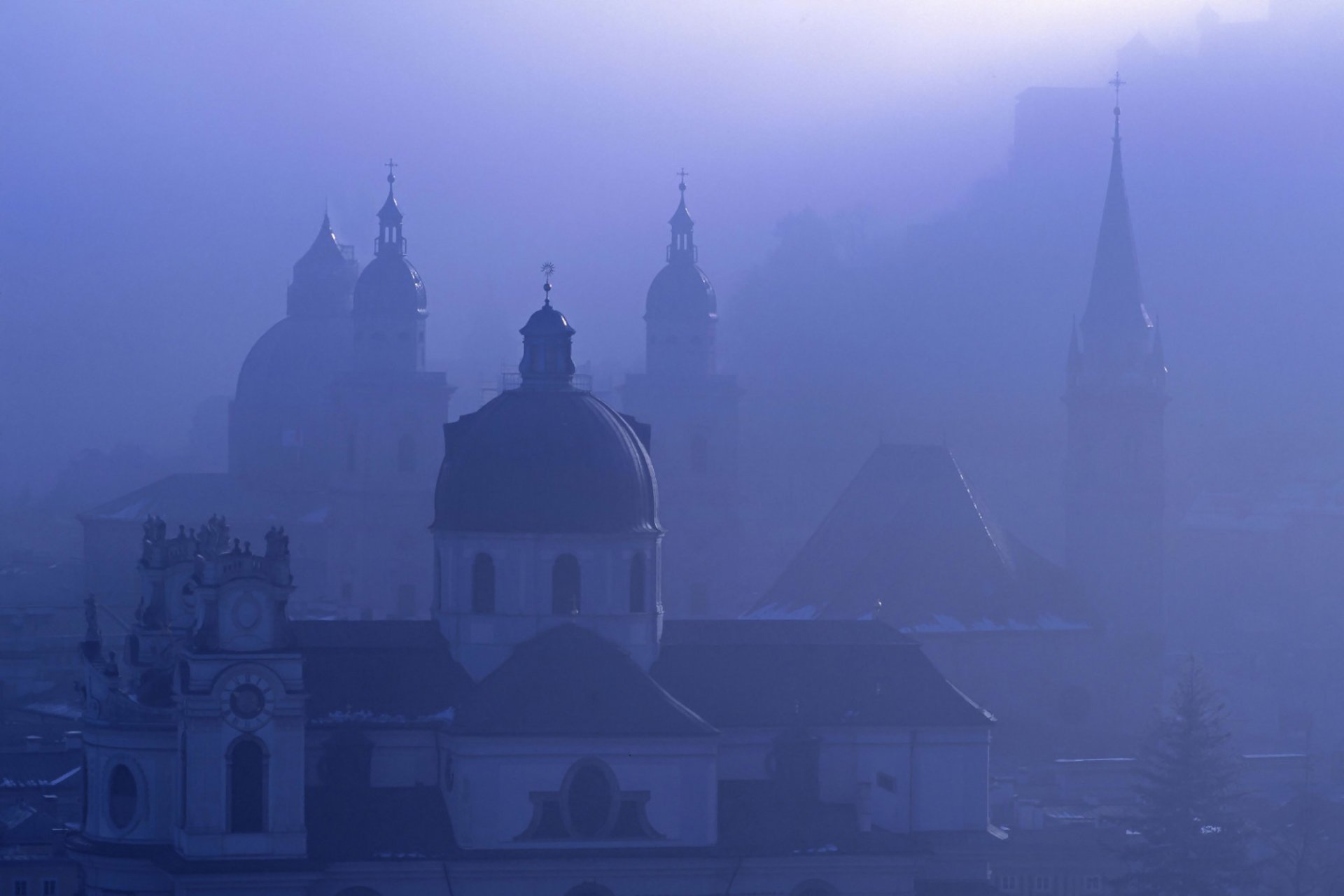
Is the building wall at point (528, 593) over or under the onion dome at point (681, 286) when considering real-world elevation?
under

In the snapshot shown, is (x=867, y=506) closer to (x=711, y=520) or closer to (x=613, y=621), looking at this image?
(x=711, y=520)

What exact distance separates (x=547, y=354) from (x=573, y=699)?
8.47 m

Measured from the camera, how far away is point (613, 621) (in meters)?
52.2

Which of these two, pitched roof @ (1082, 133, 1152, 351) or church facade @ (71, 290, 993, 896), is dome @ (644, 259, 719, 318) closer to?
pitched roof @ (1082, 133, 1152, 351)

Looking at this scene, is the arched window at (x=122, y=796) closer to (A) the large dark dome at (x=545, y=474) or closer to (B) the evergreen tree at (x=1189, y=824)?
(A) the large dark dome at (x=545, y=474)

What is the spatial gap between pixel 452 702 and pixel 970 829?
10.8 meters

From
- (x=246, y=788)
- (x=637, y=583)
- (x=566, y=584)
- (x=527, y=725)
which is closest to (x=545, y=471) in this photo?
(x=566, y=584)

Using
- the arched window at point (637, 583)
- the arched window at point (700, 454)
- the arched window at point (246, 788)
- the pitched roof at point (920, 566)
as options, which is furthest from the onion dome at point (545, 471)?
the arched window at point (700, 454)

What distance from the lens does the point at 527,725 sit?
48.9 m

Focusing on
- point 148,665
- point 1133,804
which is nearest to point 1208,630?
point 1133,804

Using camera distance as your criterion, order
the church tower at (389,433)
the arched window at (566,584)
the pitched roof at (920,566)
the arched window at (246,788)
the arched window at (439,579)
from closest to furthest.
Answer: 1. the arched window at (246,788)
2. the arched window at (566,584)
3. the arched window at (439,579)
4. the pitched roof at (920,566)
5. the church tower at (389,433)

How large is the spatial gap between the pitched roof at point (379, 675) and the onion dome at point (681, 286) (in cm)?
3934

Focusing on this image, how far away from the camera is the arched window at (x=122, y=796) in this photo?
1960 inches

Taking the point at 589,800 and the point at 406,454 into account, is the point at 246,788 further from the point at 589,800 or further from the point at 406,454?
the point at 406,454
